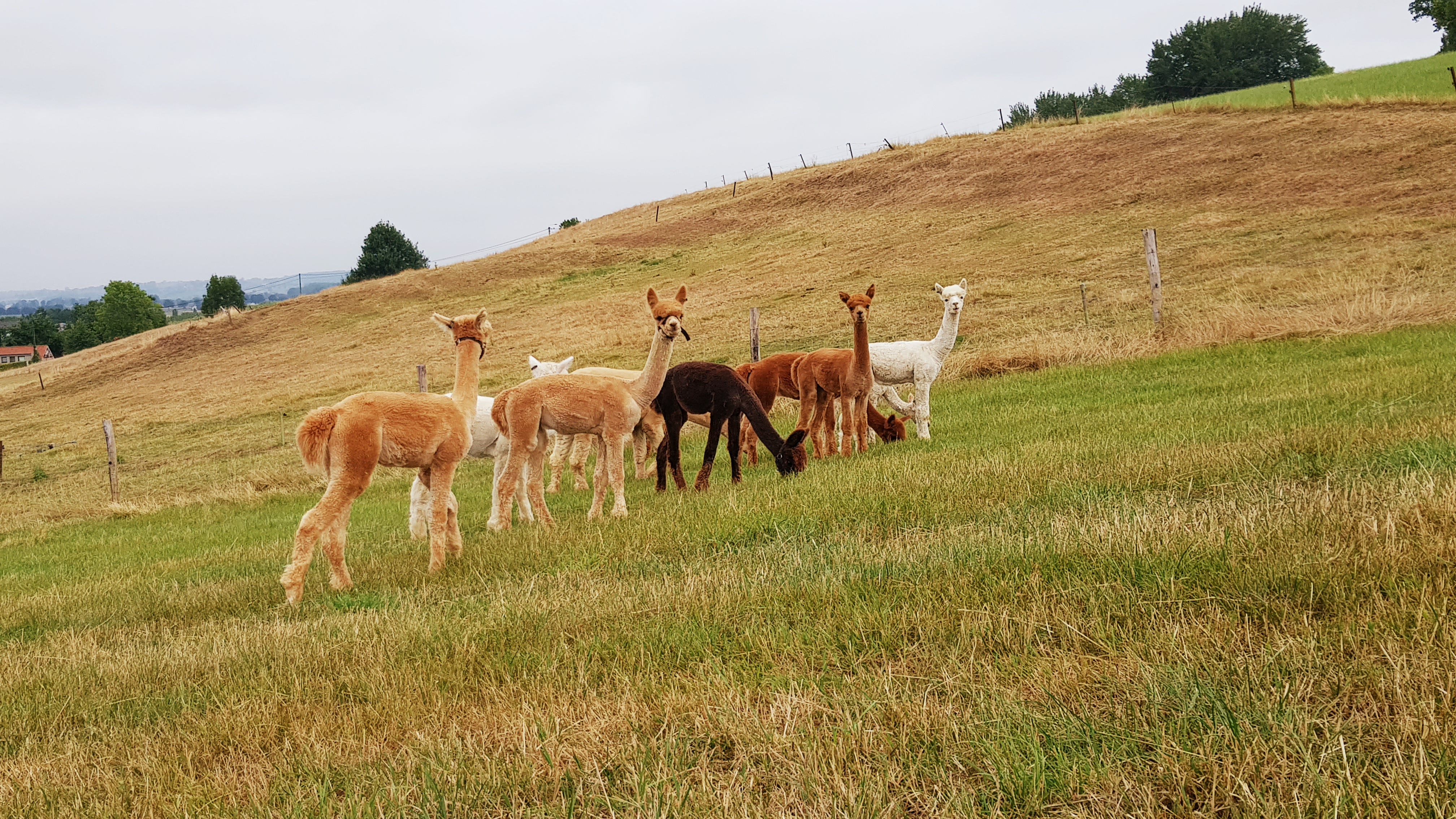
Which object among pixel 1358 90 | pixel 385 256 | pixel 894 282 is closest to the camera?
pixel 894 282

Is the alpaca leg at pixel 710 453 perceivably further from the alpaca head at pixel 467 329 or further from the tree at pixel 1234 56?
the tree at pixel 1234 56

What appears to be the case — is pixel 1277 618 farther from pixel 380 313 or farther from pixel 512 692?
pixel 380 313

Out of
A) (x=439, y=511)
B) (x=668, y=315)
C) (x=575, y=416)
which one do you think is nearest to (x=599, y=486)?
(x=575, y=416)

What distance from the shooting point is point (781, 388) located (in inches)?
538

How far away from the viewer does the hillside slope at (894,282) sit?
22641 mm

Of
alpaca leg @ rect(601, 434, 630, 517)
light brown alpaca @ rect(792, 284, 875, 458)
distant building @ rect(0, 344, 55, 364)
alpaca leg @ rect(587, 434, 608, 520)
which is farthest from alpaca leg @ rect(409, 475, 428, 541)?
distant building @ rect(0, 344, 55, 364)

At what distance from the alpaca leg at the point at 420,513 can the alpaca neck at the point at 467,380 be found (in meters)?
2.00

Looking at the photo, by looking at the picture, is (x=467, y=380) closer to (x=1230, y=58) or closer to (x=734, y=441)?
(x=734, y=441)

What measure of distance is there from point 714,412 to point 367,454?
4.45 meters

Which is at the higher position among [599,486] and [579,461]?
[599,486]

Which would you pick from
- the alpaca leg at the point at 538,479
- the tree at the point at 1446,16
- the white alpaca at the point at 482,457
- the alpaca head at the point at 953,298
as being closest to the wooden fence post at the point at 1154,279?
the alpaca head at the point at 953,298

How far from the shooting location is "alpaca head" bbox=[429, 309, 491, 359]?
8695mm

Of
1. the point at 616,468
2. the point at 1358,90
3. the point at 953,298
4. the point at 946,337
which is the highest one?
the point at 1358,90

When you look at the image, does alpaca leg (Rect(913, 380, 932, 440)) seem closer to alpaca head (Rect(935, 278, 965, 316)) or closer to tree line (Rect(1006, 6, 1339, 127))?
alpaca head (Rect(935, 278, 965, 316))
